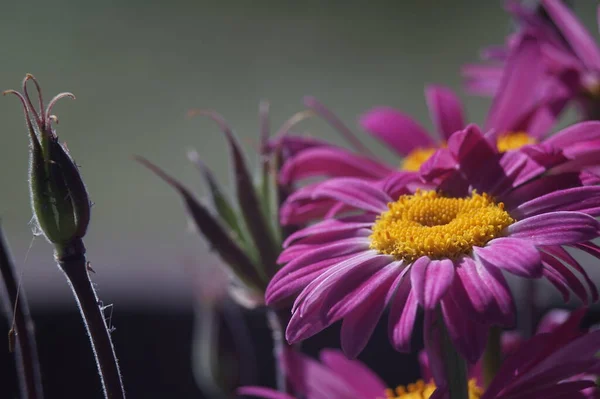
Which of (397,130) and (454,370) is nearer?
(454,370)

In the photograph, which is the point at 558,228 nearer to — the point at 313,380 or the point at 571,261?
the point at 571,261

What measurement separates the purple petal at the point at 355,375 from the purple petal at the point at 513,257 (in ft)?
0.31

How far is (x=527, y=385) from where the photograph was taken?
188 millimetres

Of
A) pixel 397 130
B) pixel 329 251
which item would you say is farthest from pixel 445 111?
pixel 329 251

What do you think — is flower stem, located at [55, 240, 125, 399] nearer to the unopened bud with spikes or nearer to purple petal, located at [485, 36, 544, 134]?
the unopened bud with spikes

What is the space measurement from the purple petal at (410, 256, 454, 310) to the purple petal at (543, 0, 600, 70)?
0.39 feet

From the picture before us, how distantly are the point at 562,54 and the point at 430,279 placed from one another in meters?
0.14

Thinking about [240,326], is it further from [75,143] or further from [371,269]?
[75,143]

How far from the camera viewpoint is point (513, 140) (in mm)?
281

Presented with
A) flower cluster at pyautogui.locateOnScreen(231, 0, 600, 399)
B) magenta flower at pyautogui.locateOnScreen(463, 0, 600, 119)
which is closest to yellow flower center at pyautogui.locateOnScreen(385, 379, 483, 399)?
flower cluster at pyautogui.locateOnScreen(231, 0, 600, 399)

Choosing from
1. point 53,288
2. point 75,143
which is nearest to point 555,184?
point 53,288

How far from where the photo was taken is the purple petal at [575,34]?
0.88 feet

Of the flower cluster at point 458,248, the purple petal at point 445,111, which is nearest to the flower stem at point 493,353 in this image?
the flower cluster at point 458,248

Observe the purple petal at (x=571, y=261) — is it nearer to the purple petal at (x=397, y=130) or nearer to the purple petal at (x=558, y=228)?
the purple petal at (x=558, y=228)
